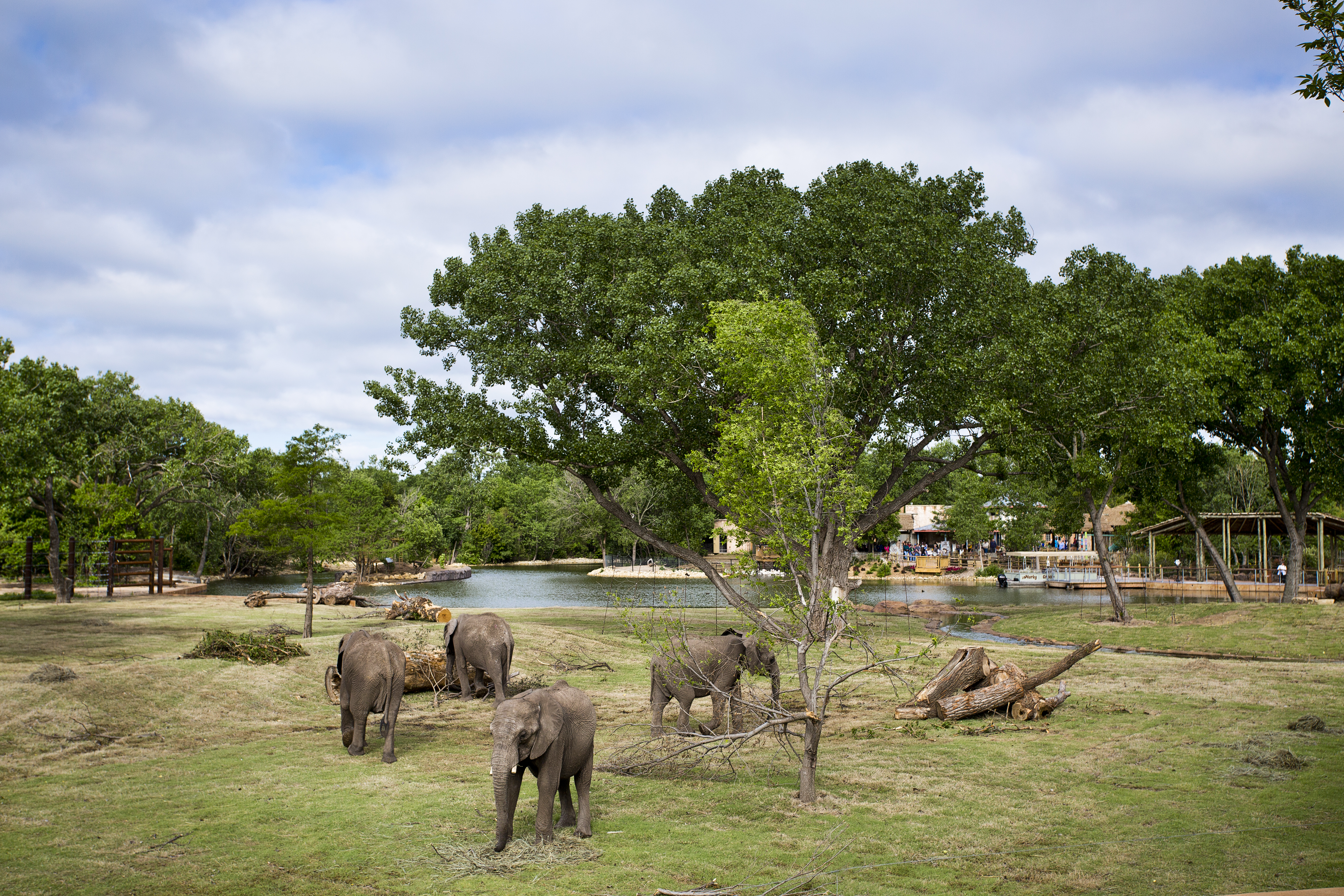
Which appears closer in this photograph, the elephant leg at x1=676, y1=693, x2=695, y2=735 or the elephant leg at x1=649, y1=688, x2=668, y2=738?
the elephant leg at x1=676, y1=693, x2=695, y2=735

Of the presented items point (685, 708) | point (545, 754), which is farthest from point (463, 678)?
point (545, 754)

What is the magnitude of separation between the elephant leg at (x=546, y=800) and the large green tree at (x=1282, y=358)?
28.1 meters

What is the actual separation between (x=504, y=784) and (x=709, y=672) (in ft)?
16.5

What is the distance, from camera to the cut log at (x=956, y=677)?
47.3ft

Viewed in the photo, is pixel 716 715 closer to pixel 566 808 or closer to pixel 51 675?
pixel 566 808

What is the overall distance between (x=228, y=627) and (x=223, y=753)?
37.7ft

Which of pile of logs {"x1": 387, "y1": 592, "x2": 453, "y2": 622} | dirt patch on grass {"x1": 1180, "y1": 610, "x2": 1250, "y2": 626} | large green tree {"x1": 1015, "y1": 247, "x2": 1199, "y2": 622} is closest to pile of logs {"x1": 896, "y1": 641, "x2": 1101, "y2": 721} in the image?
large green tree {"x1": 1015, "y1": 247, "x2": 1199, "y2": 622}

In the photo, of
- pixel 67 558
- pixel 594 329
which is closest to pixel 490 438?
pixel 594 329

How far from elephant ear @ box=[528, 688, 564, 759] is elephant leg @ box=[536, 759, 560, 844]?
0.51ft

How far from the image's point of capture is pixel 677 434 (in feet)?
83.6

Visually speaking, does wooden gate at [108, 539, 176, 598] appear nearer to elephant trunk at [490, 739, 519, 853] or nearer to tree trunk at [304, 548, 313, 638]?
tree trunk at [304, 548, 313, 638]

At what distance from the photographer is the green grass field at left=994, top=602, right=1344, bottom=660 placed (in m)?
23.2

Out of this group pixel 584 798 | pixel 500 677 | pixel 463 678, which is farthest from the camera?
pixel 463 678

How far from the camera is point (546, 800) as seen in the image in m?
7.84
